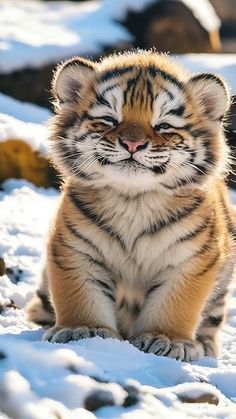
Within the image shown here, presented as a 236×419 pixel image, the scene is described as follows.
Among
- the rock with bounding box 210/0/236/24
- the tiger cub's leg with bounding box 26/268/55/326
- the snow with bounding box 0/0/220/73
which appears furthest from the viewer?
Answer: the rock with bounding box 210/0/236/24

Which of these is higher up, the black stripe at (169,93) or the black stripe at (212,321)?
the black stripe at (169,93)

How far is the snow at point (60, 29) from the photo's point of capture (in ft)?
28.2

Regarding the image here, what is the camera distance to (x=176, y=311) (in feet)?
12.7

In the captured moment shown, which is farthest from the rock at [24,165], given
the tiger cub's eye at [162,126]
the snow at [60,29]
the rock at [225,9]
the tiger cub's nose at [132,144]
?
the rock at [225,9]

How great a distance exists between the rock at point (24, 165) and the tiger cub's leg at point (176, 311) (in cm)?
275

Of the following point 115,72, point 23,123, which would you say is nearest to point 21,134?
point 23,123

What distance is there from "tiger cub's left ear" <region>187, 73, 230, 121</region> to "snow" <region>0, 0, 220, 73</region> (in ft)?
15.0

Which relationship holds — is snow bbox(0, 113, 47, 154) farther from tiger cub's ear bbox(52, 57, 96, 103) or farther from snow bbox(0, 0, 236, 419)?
tiger cub's ear bbox(52, 57, 96, 103)

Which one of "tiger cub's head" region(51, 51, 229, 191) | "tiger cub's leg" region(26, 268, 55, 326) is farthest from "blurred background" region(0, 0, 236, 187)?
"tiger cub's head" region(51, 51, 229, 191)

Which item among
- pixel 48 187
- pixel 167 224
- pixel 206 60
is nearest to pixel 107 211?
pixel 167 224

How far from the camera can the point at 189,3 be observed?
10.6m

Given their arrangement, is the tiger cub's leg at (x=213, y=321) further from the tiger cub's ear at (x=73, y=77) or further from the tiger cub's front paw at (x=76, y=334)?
the tiger cub's ear at (x=73, y=77)

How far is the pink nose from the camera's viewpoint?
354 centimetres

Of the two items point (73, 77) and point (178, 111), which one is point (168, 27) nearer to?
point (73, 77)
